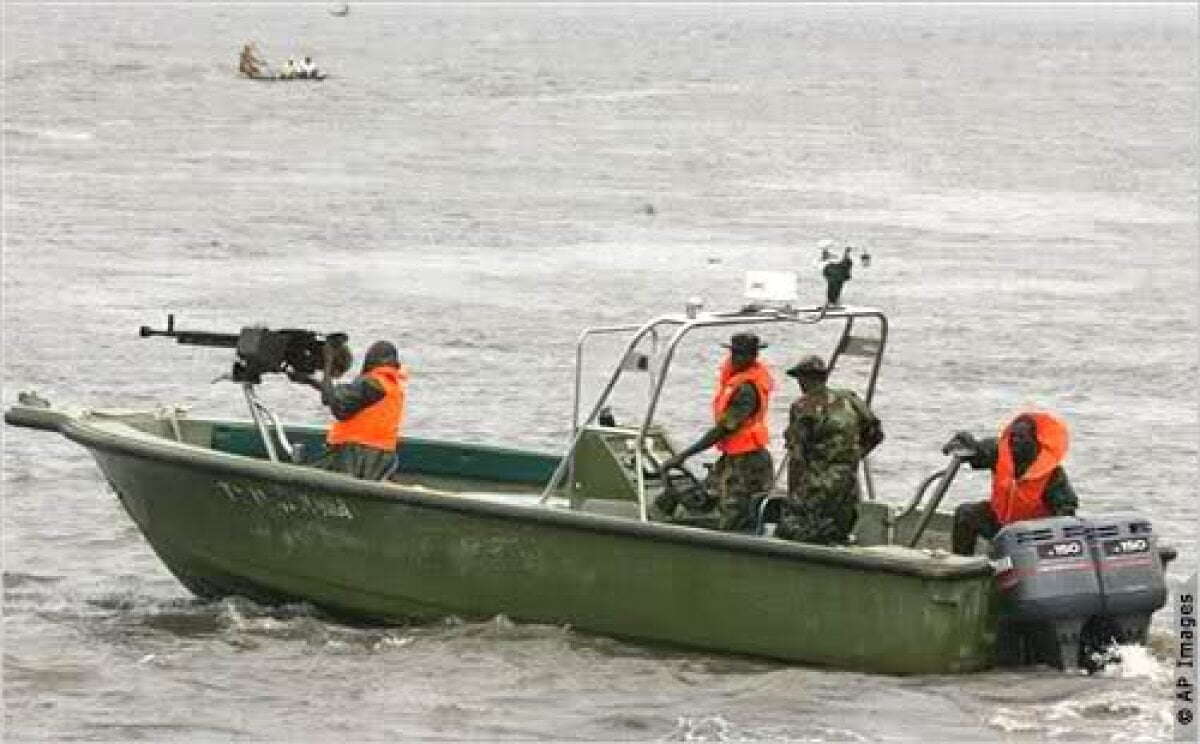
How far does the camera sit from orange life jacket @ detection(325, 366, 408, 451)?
610 inches

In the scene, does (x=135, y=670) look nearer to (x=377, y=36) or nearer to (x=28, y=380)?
(x=28, y=380)

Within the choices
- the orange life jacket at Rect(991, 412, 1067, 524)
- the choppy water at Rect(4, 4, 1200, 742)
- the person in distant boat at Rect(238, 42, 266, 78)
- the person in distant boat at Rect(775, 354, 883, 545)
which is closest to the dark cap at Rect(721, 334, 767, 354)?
the person in distant boat at Rect(775, 354, 883, 545)

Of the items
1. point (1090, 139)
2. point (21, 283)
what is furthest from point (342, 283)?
point (1090, 139)

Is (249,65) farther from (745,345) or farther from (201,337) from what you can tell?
(745,345)

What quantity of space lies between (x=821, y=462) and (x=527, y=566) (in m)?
1.52

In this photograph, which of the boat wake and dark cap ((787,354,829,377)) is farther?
dark cap ((787,354,829,377))

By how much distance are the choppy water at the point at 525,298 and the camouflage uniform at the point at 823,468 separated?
74 cm

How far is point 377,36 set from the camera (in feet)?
456

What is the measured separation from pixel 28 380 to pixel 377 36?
116 m

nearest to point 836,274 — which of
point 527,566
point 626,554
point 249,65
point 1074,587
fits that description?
point 626,554

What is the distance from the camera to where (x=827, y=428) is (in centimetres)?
1457

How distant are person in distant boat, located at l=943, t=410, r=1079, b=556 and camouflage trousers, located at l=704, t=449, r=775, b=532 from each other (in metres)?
0.97

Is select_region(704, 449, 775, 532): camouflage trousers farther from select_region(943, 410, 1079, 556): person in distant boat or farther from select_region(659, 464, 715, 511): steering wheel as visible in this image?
select_region(943, 410, 1079, 556): person in distant boat

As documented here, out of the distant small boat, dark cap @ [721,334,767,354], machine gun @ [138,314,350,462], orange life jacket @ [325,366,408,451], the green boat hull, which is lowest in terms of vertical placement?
the green boat hull
